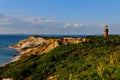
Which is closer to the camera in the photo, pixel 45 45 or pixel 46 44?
pixel 45 45

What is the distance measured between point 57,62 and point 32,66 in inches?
121

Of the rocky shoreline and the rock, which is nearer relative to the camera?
the rock

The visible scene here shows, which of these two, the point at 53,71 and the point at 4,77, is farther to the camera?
the point at 4,77

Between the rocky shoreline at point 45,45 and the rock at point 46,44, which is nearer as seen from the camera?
the rock at point 46,44

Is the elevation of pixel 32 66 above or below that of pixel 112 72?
below

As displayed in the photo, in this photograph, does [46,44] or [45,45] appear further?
[46,44]

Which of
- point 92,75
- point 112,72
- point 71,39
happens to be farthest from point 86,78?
point 71,39

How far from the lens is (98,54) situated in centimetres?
3381

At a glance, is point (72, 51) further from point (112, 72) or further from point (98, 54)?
point (112, 72)

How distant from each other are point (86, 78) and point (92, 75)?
317 mm

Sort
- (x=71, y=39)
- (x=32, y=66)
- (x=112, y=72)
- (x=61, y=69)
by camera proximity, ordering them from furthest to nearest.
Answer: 1. (x=71, y=39)
2. (x=32, y=66)
3. (x=61, y=69)
4. (x=112, y=72)

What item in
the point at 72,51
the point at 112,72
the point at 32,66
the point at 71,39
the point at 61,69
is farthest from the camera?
the point at 71,39

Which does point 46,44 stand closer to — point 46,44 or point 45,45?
point 46,44

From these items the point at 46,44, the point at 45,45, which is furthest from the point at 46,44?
the point at 45,45
